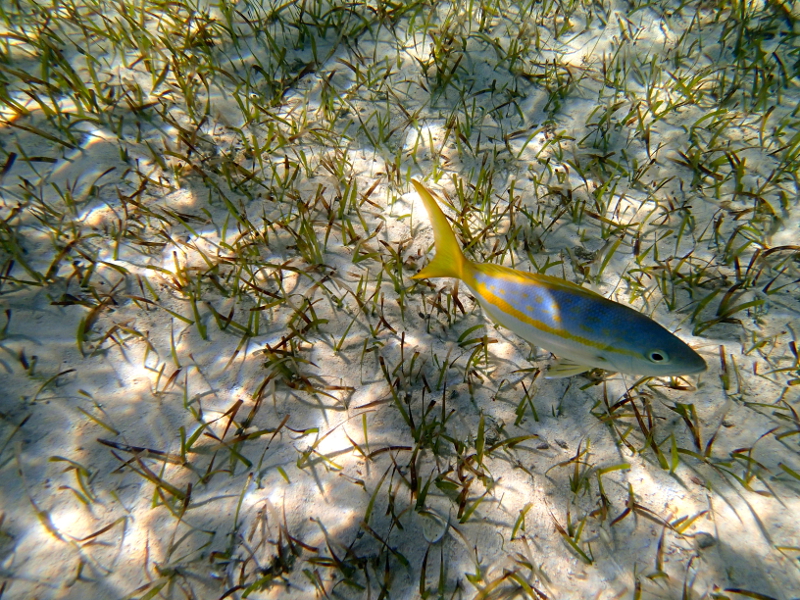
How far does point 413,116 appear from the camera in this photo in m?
4.50

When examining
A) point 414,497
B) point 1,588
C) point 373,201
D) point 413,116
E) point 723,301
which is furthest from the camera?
point 413,116

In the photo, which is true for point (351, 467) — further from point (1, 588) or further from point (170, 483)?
point (1, 588)

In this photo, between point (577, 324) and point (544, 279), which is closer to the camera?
point (577, 324)

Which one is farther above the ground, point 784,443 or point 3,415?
point 784,443

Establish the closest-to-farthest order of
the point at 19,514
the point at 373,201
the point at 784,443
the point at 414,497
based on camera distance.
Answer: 1. the point at 19,514
2. the point at 414,497
3. the point at 784,443
4. the point at 373,201

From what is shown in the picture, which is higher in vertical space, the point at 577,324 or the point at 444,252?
the point at 444,252

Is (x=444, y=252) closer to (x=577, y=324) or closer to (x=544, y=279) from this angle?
(x=544, y=279)

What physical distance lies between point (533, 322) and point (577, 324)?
0.22 m

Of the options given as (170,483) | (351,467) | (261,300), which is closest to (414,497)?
(351,467)

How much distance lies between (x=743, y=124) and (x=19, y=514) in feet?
23.2

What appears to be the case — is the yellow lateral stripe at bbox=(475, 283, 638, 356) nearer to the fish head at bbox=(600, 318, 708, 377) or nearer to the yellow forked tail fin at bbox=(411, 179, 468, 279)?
the fish head at bbox=(600, 318, 708, 377)

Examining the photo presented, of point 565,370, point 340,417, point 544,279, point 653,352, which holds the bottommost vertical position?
point 340,417

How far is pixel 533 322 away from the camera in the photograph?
217 centimetres

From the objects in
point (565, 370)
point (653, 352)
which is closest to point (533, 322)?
point (565, 370)
